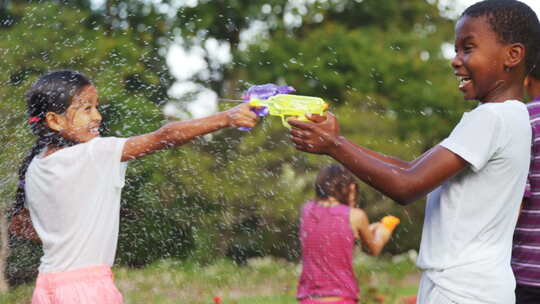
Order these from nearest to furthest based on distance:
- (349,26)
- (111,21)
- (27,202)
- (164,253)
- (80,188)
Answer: (80,188)
(27,202)
(164,253)
(111,21)
(349,26)

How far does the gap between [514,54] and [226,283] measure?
590 centimetres

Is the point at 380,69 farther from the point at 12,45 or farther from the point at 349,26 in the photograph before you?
the point at 12,45

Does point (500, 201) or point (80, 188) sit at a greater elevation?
point (500, 201)

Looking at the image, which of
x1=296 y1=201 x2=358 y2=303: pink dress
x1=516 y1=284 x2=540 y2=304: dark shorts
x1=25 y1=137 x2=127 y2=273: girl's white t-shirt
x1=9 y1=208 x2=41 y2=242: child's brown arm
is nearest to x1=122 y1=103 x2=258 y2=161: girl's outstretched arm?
x1=25 y1=137 x2=127 y2=273: girl's white t-shirt

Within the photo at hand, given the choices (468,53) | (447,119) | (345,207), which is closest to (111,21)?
(447,119)

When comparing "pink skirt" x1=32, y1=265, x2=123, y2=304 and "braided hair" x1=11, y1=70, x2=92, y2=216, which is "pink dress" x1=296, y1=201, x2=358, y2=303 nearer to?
"pink skirt" x1=32, y1=265, x2=123, y2=304

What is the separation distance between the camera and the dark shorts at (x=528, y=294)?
2.69 meters

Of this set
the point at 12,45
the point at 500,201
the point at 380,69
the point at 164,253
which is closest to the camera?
the point at 500,201

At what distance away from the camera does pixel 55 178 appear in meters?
2.91

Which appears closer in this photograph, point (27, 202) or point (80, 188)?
point (80, 188)

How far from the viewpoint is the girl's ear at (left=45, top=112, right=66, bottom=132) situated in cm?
308

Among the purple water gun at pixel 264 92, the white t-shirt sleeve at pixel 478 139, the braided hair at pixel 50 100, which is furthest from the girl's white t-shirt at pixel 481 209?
the braided hair at pixel 50 100

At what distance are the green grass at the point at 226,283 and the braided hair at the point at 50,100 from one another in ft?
9.77

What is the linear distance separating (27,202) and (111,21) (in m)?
8.41
